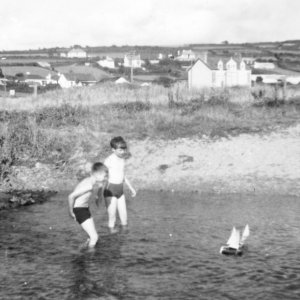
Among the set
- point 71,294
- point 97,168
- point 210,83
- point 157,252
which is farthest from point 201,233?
point 210,83

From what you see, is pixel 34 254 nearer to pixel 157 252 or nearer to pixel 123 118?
pixel 157 252

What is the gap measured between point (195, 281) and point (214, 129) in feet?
46.0

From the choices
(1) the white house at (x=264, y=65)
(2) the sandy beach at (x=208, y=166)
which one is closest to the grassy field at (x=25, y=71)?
(1) the white house at (x=264, y=65)

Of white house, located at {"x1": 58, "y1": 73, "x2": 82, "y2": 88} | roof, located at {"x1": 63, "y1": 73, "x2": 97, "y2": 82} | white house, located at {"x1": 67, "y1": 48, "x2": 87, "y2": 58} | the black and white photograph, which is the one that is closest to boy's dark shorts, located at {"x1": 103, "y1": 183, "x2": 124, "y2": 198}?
Result: the black and white photograph

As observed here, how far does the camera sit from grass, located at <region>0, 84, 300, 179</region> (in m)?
21.8

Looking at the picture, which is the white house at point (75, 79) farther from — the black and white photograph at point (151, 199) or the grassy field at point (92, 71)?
the black and white photograph at point (151, 199)

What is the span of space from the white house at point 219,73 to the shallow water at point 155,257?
7170cm

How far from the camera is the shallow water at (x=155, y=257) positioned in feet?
30.4

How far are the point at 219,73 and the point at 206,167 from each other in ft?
232

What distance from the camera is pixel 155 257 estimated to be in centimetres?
1098

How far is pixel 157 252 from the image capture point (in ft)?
37.1

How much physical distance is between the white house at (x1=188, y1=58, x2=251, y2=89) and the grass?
2255 inches

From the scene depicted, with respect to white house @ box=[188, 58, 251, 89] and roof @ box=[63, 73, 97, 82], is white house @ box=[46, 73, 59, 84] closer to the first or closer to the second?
roof @ box=[63, 73, 97, 82]

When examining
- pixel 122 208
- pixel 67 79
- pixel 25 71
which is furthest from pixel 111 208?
pixel 25 71
